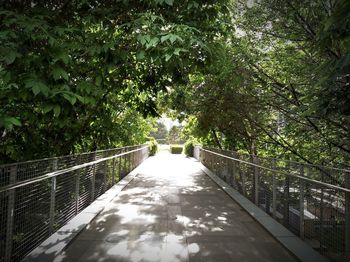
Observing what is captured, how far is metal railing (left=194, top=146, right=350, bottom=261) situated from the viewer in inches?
164

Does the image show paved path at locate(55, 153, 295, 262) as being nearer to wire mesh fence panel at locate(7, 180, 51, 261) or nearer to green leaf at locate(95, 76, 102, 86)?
wire mesh fence panel at locate(7, 180, 51, 261)

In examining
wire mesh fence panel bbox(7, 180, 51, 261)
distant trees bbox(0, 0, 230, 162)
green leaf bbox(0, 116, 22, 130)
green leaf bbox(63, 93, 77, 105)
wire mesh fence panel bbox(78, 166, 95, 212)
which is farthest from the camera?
wire mesh fence panel bbox(78, 166, 95, 212)

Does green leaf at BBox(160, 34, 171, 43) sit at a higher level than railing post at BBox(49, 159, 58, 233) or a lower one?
higher

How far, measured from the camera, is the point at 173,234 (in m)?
5.33

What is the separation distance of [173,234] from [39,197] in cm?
206

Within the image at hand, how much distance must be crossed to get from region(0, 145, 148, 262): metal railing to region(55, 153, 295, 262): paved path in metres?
0.47

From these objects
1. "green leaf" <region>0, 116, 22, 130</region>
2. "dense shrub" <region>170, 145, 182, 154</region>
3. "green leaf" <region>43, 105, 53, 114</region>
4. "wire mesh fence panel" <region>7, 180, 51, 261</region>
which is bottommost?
"wire mesh fence panel" <region>7, 180, 51, 261</region>

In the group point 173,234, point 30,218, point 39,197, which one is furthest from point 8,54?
point 173,234

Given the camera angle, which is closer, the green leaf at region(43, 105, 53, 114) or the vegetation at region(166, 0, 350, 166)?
the green leaf at region(43, 105, 53, 114)

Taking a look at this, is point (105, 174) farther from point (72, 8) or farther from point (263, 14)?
point (263, 14)

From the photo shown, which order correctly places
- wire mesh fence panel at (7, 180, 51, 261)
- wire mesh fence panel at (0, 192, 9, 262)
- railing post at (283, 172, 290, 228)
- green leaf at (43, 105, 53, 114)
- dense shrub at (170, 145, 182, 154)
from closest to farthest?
green leaf at (43, 105, 53, 114) → wire mesh fence panel at (0, 192, 9, 262) → wire mesh fence panel at (7, 180, 51, 261) → railing post at (283, 172, 290, 228) → dense shrub at (170, 145, 182, 154)

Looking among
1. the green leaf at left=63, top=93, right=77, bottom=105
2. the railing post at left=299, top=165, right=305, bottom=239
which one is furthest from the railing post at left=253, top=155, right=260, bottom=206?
the green leaf at left=63, top=93, right=77, bottom=105

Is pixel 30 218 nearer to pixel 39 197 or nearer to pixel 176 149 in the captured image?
pixel 39 197

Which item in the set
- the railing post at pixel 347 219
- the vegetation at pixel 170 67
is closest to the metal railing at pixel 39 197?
the vegetation at pixel 170 67
